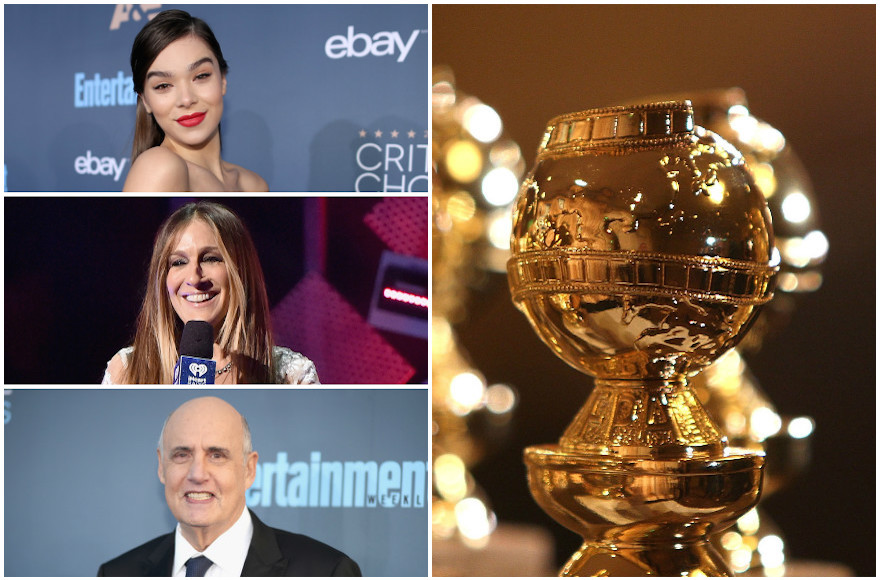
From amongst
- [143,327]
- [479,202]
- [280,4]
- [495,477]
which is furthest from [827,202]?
[143,327]

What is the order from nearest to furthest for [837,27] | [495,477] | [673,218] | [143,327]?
[673,218] < [143,327] < [837,27] < [495,477]

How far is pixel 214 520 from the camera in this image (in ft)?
3.63

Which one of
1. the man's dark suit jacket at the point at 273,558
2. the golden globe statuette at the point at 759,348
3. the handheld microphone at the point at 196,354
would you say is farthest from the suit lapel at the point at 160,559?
the golden globe statuette at the point at 759,348

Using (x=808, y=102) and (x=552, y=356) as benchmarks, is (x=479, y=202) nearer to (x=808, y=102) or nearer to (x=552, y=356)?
(x=552, y=356)

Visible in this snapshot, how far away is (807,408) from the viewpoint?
1.47m

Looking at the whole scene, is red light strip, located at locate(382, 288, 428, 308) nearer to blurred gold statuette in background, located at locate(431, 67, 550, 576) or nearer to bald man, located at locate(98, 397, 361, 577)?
blurred gold statuette in background, located at locate(431, 67, 550, 576)

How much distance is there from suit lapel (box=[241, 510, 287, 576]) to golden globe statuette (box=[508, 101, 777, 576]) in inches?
30.1

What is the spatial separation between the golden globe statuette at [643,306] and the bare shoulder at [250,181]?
881mm

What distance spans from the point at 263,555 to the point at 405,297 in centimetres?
42

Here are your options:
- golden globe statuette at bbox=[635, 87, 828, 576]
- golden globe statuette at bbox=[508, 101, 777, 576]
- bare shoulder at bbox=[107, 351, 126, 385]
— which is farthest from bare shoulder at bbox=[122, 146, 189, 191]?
golden globe statuette at bbox=[508, 101, 777, 576]

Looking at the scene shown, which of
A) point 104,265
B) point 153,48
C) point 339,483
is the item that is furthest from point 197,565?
point 153,48

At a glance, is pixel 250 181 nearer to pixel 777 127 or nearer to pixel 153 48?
pixel 153 48

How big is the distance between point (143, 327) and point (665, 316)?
1.00 metres

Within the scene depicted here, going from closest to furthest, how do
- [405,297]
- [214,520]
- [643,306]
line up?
[643,306] < [214,520] < [405,297]
